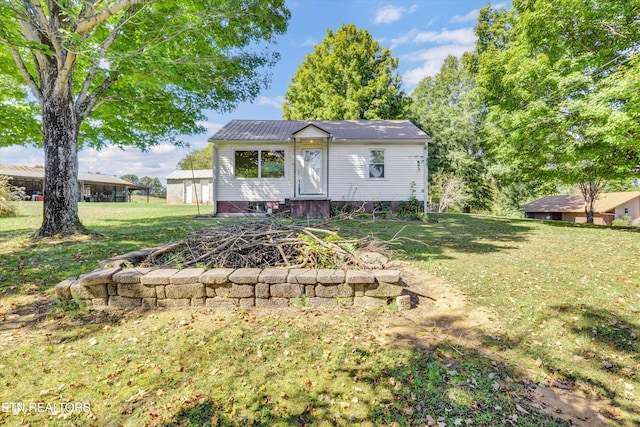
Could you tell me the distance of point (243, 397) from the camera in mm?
2113

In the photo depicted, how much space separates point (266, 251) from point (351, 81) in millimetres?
21618

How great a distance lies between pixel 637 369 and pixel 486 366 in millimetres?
1330

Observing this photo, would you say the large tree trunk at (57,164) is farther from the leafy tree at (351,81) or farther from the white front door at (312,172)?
the leafy tree at (351,81)

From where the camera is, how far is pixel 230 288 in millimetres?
3490

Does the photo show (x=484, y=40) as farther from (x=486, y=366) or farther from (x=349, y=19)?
(x=486, y=366)

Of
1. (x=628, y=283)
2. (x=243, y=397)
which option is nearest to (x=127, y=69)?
(x=243, y=397)

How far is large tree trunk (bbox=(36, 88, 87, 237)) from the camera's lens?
6617 mm

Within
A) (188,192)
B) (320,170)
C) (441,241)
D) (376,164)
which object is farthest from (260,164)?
(188,192)

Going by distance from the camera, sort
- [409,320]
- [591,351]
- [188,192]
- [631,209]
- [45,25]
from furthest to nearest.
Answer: [631,209], [188,192], [45,25], [409,320], [591,351]

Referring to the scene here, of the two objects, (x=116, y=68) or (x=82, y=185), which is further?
(x=82, y=185)

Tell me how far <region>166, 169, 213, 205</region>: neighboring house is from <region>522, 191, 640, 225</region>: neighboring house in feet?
105

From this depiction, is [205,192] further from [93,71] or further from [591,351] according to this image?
[591,351]

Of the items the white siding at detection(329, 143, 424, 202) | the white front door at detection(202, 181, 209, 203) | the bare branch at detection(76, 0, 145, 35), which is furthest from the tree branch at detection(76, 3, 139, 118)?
the white front door at detection(202, 181, 209, 203)

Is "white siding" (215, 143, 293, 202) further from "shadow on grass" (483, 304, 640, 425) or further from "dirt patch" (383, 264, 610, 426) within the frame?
"shadow on grass" (483, 304, 640, 425)
